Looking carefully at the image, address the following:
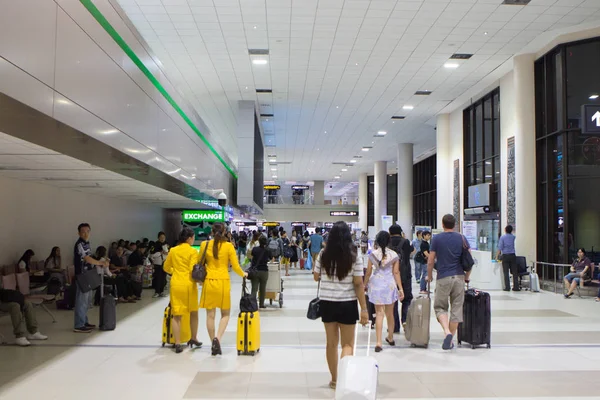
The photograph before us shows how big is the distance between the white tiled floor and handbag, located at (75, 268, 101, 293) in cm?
69

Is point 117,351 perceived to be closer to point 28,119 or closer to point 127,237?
point 28,119

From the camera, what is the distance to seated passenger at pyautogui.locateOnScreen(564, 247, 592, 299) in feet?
44.5

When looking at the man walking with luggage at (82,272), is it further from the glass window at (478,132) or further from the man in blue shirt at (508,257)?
the glass window at (478,132)

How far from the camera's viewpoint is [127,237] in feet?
56.3

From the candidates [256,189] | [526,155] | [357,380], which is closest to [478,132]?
[526,155]

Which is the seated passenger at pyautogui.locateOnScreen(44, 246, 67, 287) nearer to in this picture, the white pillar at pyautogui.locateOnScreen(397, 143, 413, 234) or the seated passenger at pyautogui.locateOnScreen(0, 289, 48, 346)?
the seated passenger at pyautogui.locateOnScreen(0, 289, 48, 346)

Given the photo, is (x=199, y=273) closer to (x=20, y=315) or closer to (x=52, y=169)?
(x=20, y=315)

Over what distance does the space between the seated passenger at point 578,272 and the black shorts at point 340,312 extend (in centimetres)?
1025

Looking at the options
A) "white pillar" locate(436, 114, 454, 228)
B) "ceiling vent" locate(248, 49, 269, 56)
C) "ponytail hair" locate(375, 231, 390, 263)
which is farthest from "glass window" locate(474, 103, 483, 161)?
"ponytail hair" locate(375, 231, 390, 263)

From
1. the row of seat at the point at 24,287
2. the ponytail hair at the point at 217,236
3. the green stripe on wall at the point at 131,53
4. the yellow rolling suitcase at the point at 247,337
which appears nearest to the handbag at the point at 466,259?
the yellow rolling suitcase at the point at 247,337

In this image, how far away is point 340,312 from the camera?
17.2 ft

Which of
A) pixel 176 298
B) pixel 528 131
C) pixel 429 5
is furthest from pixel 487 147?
pixel 176 298

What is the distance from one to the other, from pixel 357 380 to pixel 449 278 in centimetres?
353

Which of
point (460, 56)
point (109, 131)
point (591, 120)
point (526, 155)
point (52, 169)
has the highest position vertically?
point (460, 56)
